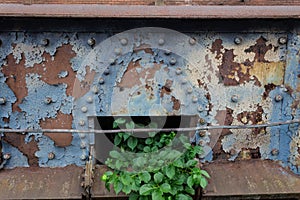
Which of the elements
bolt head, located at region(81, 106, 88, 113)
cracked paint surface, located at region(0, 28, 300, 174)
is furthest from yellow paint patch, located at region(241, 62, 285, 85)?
bolt head, located at region(81, 106, 88, 113)

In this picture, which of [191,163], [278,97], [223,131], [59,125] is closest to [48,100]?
[59,125]

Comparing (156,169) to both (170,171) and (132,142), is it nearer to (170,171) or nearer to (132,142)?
(170,171)

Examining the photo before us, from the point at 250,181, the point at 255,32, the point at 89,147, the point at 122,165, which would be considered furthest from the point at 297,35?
the point at 89,147

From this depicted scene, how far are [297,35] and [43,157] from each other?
166 centimetres

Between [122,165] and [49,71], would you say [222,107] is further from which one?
[49,71]

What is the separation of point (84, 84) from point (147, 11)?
0.55 m

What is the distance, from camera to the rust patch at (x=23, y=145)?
6.00ft

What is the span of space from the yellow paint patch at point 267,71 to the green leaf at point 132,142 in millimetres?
767

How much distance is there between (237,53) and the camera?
182cm

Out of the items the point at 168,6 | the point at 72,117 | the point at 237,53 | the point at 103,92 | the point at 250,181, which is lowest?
the point at 250,181

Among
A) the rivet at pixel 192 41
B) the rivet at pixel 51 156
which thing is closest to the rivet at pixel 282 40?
the rivet at pixel 192 41

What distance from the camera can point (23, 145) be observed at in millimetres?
1851

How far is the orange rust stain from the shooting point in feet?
5.89

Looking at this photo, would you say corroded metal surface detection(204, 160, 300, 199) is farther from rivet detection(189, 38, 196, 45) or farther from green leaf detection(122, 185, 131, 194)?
rivet detection(189, 38, 196, 45)
